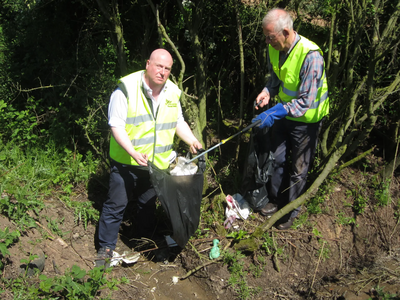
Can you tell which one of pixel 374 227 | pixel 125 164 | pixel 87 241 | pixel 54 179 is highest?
pixel 125 164

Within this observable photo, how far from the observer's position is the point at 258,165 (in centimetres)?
367

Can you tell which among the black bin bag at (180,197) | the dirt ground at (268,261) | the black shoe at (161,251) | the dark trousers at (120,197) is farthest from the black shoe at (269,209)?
the dark trousers at (120,197)

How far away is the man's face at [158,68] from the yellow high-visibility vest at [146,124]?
14cm

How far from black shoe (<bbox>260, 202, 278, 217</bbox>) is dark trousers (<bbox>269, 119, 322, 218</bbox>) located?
66mm

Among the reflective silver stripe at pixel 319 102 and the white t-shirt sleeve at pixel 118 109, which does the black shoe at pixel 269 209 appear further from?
the white t-shirt sleeve at pixel 118 109

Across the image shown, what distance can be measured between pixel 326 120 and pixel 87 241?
2.99m

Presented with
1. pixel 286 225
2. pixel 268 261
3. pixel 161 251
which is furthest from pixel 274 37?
pixel 161 251

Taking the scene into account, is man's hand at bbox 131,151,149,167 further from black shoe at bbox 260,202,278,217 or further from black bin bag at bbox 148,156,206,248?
black shoe at bbox 260,202,278,217

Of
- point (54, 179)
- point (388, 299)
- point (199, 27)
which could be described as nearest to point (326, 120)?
point (199, 27)

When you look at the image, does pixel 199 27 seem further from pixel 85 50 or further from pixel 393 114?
pixel 393 114

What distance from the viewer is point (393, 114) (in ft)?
14.7

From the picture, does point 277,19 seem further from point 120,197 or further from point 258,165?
point 120,197

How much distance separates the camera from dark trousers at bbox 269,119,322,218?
3.51 metres

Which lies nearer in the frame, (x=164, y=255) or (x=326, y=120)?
(x=164, y=255)
